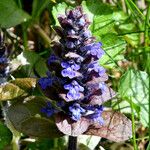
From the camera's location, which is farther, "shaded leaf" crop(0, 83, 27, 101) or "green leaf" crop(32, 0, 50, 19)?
"green leaf" crop(32, 0, 50, 19)

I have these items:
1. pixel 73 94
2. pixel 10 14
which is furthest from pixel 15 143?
pixel 10 14

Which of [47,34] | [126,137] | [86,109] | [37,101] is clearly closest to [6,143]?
[37,101]

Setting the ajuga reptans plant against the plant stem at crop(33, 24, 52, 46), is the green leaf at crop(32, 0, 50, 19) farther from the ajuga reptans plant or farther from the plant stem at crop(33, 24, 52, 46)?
the ajuga reptans plant

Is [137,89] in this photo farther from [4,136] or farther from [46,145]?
[4,136]

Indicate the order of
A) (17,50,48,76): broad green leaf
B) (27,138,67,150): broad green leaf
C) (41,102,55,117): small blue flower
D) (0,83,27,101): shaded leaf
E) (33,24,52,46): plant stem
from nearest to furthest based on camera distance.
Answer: (41,102,55,117): small blue flower
(0,83,27,101): shaded leaf
(27,138,67,150): broad green leaf
(17,50,48,76): broad green leaf
(33,24,52,46): plant stem

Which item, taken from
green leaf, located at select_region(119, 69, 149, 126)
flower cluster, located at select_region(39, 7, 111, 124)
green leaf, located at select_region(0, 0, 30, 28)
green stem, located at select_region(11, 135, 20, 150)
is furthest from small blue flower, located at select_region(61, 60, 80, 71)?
green leaf, located at select_region(0, 0, 30, 28)

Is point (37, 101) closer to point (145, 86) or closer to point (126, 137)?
point (126, 137)

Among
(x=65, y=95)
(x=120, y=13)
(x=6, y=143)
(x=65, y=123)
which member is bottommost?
(x=6, y=143)
